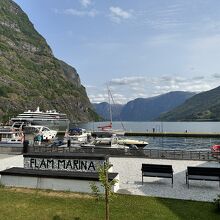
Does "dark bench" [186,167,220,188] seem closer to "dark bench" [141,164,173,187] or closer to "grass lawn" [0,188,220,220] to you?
"dark bench" [141,164,173,187]

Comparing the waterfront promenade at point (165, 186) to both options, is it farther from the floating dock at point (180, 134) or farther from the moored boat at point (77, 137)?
the floating dock at point (180, 134)

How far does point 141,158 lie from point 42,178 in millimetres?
14457

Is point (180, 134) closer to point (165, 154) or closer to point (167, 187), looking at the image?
point (165, 154)

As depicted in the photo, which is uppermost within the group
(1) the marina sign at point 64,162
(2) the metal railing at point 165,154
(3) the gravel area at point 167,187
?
(1) the marina sign at point 64,162

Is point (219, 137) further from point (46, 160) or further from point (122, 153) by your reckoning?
point (46, 160)

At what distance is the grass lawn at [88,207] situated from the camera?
39.5 feet

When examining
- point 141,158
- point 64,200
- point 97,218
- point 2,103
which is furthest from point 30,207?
point 2,103

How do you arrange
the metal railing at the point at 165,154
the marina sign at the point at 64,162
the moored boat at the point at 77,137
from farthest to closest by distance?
1. the moored boat at the point at 77,137
2. the metal railing at the point at 165,154
3. the marina sign at the point at 64,162

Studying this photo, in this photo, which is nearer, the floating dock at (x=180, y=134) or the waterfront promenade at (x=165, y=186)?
the waterfront promenade at (x=165, y=186)

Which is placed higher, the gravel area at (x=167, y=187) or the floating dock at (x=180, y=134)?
the floating dock at (x=180, y=134)

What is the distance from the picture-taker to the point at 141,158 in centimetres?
2984

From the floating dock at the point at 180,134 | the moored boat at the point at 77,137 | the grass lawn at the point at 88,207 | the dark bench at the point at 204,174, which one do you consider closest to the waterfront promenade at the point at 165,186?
the dark bench at the point at 204,174

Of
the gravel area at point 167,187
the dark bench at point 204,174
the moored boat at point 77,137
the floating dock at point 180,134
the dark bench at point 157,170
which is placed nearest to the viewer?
the gravel area at point 167,187

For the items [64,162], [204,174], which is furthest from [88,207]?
[204,174]
